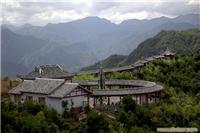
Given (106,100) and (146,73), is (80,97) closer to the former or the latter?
(106,100)

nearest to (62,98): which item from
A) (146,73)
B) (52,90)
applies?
(52,90)

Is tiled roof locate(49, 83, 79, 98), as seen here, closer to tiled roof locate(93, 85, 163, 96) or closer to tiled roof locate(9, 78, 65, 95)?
tiled roof locate(9, 78, 65, 95)

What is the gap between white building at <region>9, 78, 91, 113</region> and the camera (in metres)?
26.4

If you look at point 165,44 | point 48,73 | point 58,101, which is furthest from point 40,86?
point 165,44

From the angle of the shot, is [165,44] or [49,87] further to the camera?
[165,44]

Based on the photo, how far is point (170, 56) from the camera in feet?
172

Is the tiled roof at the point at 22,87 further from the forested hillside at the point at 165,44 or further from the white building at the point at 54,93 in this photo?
the forested hillside at the point at 165,44

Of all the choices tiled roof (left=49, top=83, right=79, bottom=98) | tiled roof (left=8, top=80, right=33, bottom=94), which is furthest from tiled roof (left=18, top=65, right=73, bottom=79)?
tiled roof (left=49, top=83, right=79, bottom=98)

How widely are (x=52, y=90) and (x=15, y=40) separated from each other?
489 feet

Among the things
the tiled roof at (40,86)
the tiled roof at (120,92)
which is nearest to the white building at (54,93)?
the tiled roof at (40,86)

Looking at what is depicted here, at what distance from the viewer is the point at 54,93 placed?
26.7m

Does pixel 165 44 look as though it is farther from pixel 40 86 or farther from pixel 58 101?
pixel 58 101

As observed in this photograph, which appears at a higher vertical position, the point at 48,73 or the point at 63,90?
the point at 48,73

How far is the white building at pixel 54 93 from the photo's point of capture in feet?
86.5
